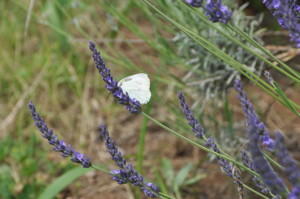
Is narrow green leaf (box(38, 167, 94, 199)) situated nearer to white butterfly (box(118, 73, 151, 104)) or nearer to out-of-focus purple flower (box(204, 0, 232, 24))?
white butterfly (box(118, 73, 151, 104))

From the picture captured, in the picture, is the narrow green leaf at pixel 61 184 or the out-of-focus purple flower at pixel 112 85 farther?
the narrow green leaf at pixel 61 184

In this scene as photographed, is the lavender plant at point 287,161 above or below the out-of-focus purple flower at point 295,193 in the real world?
above

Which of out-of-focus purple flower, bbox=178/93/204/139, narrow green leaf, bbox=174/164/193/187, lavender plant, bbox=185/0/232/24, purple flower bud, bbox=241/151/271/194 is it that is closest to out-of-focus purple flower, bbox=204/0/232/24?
lavender plant, bbox=185/0/232/24

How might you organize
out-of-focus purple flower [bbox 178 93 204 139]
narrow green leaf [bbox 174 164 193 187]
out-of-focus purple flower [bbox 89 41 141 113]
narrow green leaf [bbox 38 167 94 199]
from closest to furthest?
out-of-focus purple flower [bbox 89 41 141 113]
out-of-focus purple flower [bbox 178 93 204 139]
narrow green leaf [bbox 38 167 94 199]
narrow green leaf [bbox 174 164 193 187]

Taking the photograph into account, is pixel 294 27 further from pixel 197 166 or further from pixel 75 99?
pixel 75 99

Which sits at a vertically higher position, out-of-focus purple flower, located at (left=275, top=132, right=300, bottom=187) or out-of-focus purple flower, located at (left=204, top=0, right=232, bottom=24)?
out-of-focus purple flower, located at (left=204, top=0, right=232, bottom=24)

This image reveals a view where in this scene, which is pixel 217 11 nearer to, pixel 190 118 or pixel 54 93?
pixel 190 118

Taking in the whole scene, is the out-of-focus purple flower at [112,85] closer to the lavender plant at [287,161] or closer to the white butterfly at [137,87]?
the white butterfly at [137,87]

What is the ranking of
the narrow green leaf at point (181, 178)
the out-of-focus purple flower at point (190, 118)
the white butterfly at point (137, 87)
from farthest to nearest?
the narrow green leaf at point (181, 178), the white butterfly at point (137, 87), the out-of-focus purple flower at point (190, 118)

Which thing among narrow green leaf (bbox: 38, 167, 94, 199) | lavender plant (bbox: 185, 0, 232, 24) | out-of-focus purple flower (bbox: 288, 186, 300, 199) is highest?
narrow green leaf (bbox: 38, 167, 94, 199)

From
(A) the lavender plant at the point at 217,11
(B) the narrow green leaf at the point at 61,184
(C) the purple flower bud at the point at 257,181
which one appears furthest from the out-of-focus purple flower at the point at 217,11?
(B) the narrow green leaf at the point at 61,184
